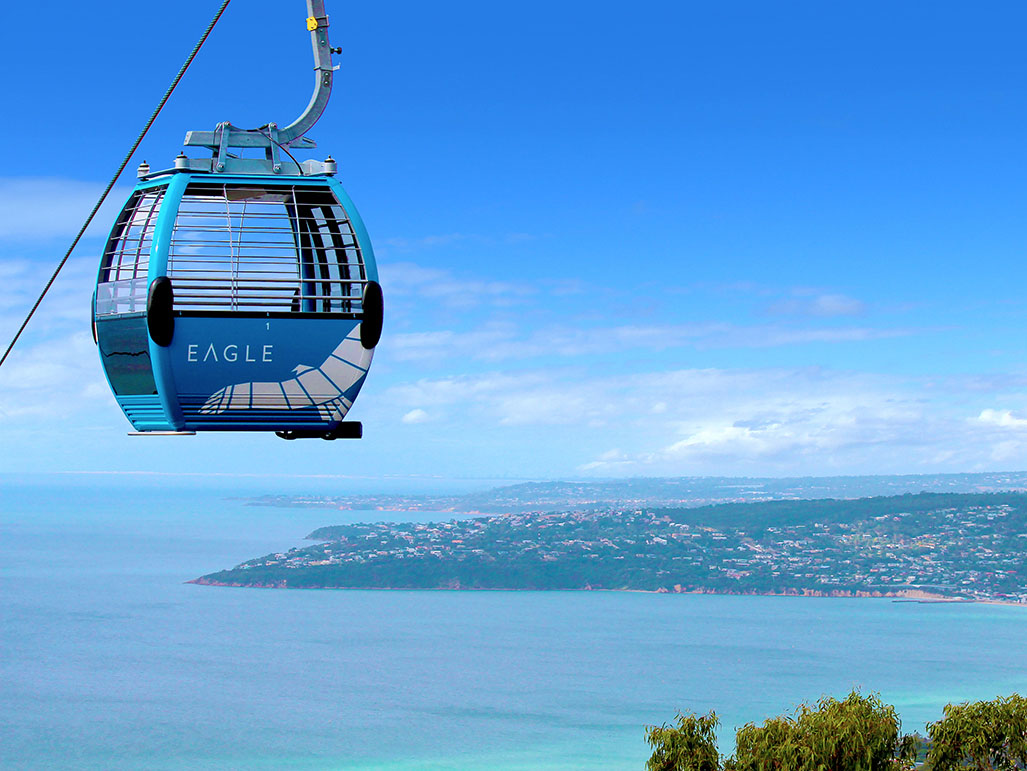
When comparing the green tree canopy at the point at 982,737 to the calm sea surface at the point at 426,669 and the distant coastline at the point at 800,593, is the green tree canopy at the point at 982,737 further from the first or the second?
the distant coastline at the point at 800,593

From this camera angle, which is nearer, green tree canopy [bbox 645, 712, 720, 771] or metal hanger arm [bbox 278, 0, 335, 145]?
metal hanger arm [bbox 278, 0, 335, 145]

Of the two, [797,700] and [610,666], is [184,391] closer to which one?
[797,700]

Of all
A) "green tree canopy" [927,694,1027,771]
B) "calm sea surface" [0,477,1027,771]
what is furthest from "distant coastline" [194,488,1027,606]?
"green tree canopy" [927,694,1027,771]

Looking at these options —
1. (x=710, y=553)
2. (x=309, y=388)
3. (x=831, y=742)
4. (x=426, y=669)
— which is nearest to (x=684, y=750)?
(x=831, y=742)

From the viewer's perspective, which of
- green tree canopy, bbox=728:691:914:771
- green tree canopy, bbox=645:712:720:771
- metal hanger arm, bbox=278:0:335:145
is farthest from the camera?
green tree canopy, bbox=645:712:720:771

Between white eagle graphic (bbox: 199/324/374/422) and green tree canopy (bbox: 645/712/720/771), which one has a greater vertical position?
white eagle graphic (bbox: 199/324/374/422)

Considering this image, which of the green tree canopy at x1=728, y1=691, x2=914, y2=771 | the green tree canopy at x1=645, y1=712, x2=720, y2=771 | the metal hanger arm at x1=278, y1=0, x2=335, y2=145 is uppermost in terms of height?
the metal hanger arm at x1=278, y1=0, x2=335, y2=145

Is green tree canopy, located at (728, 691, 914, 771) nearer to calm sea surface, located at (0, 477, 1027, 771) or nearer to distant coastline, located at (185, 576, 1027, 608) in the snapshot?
calm sea surface, located at (0, 477, 1027, 771)

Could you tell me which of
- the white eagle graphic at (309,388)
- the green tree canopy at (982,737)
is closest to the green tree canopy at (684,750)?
the green tree canopy at (982,737)

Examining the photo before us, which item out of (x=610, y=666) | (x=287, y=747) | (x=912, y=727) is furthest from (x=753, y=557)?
(x=287, y=747)
